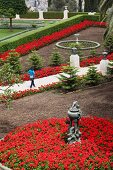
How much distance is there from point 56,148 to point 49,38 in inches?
957

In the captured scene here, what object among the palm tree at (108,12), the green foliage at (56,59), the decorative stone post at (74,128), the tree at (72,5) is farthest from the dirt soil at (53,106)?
the tree at (72,5)

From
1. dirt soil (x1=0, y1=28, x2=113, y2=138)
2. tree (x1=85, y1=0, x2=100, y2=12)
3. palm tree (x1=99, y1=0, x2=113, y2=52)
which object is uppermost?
palm tree (x1=99, y1=0, x2=113, y2=52)

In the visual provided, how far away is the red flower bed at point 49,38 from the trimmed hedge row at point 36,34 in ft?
1.35

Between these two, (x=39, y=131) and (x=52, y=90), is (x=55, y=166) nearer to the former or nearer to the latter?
(x=39, y=131)

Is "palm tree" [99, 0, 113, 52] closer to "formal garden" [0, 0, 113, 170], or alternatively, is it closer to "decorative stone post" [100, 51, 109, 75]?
"formal garden" [0, 0, 113, 170]

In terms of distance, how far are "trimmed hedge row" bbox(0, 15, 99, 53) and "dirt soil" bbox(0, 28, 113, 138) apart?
37.0 feet

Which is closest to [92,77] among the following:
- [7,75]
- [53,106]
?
[53,106]

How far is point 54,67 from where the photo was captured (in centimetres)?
2930

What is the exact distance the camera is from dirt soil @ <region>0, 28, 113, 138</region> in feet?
63.6

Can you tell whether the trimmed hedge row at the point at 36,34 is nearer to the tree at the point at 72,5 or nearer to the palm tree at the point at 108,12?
the palm tree at the point at 108,12

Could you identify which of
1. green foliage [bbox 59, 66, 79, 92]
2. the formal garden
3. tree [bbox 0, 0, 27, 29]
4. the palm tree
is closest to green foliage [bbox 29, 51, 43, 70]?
the formal garden

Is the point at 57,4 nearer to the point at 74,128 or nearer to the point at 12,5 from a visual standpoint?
the point at 12,5

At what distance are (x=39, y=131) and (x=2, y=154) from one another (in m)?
2.15

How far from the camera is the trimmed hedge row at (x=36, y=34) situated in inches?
1345
